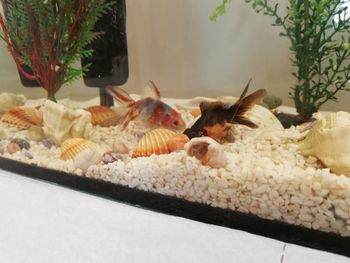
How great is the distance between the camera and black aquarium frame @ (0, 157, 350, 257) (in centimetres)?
49

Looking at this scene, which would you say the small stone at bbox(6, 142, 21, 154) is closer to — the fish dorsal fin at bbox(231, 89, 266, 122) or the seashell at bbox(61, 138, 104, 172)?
the seashell at bbox(61, 138, 104, 172)

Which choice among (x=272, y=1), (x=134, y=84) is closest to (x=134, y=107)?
(x=134, y=84)

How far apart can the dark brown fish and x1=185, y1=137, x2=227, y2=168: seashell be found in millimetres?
62

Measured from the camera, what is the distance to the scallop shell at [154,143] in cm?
63

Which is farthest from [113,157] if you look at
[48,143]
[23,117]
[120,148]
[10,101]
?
[10,101]

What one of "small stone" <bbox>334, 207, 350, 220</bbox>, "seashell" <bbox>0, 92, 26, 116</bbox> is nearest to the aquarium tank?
"small stone" <bbox>334, 207, 350, 220</bbox>

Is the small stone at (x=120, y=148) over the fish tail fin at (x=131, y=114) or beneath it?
beneath

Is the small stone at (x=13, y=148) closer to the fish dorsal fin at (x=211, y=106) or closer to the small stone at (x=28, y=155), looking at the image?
the small stone at (x=28, y=155)

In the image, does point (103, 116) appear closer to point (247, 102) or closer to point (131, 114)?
point (131, 114)

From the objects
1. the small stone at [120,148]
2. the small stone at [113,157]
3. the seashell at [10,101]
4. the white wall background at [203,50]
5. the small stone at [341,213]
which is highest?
the white wall background at [203,50]

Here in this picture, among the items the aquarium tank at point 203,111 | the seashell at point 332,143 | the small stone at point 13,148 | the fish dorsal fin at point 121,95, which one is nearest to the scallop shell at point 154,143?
the aquarium tank at point 203,111

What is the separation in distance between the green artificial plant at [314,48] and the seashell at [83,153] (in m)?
0.43

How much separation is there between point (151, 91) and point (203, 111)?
13 cm

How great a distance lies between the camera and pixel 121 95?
0.75m
